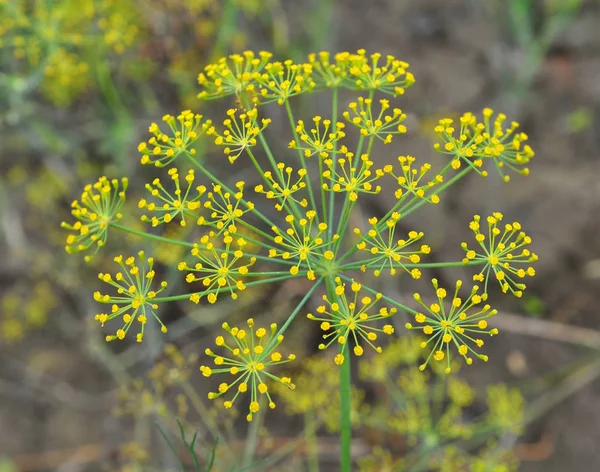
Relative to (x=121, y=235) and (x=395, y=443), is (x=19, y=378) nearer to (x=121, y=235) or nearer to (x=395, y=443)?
(x=121, y=235)

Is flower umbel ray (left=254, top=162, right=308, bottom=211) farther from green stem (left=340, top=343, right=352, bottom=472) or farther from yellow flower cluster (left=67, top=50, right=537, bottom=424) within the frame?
green stem (left=340, top=343, right=352, bottom=472)

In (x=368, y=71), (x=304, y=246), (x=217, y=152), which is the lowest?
(x=304, y=246)

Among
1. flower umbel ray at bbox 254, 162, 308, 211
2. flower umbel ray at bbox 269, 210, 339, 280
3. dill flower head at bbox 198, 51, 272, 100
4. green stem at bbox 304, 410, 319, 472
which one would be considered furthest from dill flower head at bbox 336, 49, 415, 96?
green stem at bbox 304, 410, 319, 472

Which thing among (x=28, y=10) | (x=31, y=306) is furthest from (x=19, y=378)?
(x=28, y=10)

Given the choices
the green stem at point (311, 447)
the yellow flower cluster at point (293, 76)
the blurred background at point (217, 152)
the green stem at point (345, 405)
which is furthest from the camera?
the blurred background at point (217, 152)

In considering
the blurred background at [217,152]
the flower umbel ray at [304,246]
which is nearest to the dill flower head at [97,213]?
the flower umbel ray at [304,246]

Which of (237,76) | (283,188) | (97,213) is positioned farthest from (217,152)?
(283,188)

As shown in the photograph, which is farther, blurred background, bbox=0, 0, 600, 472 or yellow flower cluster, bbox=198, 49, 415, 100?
blurred background, bbox=0, 0, 600, 472

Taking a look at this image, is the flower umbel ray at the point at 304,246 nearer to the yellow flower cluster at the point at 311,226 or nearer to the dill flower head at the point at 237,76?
the yellow flower cluster at the point at 311,226

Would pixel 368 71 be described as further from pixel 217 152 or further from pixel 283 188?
pixel 217 152
